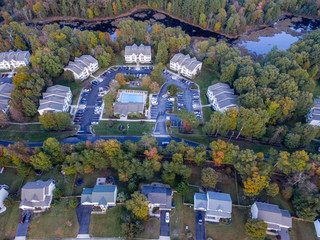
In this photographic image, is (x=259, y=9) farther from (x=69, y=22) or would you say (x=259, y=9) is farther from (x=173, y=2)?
(x=69, y=22)

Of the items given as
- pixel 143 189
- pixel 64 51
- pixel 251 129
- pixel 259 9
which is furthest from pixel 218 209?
pixel 259 9

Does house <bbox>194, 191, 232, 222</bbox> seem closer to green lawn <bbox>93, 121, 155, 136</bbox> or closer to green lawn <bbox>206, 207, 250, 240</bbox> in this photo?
green lawn <bbox>206, 207, 250, 240</bbox>

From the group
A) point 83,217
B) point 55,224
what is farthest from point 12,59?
point 83,217

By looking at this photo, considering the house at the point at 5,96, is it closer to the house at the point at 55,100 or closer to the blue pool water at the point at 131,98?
the house at the point at 55,100

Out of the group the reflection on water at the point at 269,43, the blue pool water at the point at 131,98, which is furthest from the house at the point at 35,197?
the reflection on water at the point at 269,43

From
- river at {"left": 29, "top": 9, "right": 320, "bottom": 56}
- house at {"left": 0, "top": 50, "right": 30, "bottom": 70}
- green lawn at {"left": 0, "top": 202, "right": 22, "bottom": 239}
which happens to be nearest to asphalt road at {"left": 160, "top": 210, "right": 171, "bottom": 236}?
green lawn at {"left": 0, "top": 202, "right": 22, "bottom": 239}

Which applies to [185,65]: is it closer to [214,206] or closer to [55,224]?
[214,206]
